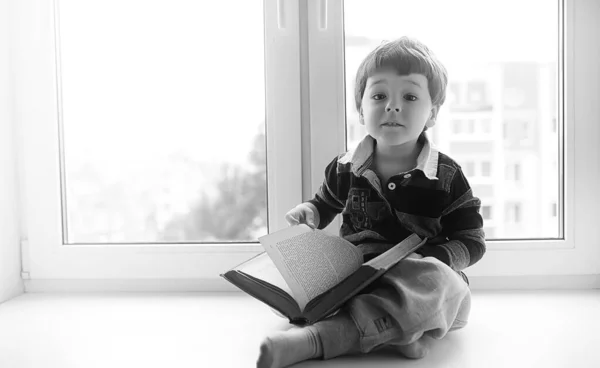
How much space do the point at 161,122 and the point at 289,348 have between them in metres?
0.72

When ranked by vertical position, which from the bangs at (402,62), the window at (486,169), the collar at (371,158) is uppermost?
the bangs at (402,62)

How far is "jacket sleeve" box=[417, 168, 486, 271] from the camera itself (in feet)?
3.06

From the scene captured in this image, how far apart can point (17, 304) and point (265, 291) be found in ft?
2.02

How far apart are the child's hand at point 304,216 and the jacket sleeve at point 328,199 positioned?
0.07 ft

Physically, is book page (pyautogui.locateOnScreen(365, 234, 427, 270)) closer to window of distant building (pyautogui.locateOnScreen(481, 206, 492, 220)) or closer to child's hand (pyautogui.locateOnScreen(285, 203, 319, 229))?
child's hand (pyautogui.locateOnScreen(285, 203, 319, 229))

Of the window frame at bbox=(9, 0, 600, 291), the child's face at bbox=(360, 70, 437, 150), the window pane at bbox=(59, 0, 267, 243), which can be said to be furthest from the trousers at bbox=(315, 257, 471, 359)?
the window pane at bbox=(59, 0, 267, 243)

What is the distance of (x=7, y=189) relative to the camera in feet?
4.08

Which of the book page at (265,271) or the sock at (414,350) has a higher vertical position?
the book page at (265,271)

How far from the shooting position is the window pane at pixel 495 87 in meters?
1.23

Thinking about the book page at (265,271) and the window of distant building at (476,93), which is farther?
the window of distant building at (476,93)

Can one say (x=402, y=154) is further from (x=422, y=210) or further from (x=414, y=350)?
(x=414, y=350)

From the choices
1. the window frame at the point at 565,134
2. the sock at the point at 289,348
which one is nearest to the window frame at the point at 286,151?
the window frame at the point at 565,134

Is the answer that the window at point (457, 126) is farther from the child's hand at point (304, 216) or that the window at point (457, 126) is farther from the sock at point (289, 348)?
the sock at point (289, 348)

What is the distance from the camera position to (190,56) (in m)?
1.29
